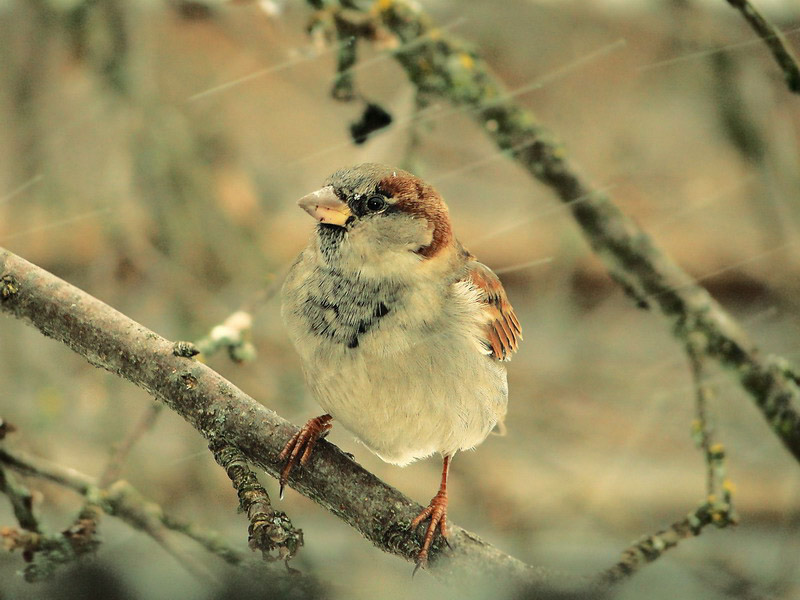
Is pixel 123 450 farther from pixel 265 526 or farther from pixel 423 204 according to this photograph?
pixel 423 204

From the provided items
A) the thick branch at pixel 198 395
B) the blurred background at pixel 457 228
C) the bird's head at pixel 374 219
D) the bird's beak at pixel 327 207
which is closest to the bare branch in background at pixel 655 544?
the blurred background at pixel 457 228

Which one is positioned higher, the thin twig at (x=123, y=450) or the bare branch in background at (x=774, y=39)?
the bare branch in background at (x=774, y=39)

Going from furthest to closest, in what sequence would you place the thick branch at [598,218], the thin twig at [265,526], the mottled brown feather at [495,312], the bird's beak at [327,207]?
the thick branch at [598,218], the mottled brown feather at [495,312], the bird's beak at [327,207], the thin twig at [265,526]

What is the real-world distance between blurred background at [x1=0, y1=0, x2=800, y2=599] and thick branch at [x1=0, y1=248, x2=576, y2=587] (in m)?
0.11

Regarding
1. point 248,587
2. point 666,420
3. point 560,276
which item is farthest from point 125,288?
point 248,587

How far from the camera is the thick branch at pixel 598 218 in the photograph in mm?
2006

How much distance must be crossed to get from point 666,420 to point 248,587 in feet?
6.42

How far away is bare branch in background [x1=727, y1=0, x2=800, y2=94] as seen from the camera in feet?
4.92

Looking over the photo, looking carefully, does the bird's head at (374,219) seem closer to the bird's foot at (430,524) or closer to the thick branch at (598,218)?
the bird's foot at (430,524)

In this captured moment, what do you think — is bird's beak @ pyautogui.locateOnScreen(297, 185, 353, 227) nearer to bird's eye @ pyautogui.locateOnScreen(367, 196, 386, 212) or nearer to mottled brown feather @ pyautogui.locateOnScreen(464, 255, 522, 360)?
bird's eye @ pyautogui.locateOnScreen(367, 196, 386, 212)

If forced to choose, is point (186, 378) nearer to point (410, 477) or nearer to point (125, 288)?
point (125, 288)

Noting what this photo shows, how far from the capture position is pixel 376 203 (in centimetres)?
156

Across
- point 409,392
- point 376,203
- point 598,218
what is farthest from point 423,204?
point 598,218

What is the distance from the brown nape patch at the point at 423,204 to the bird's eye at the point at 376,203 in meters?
0.02
